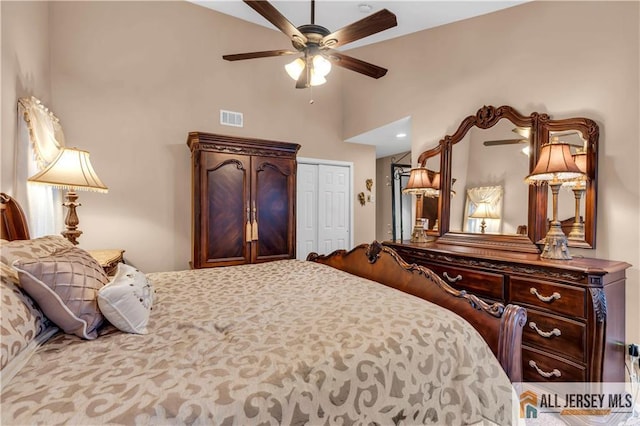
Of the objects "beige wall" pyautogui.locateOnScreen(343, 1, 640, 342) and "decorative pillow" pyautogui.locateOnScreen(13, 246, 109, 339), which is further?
"beige wall" pyautogui.locateOnScreen(343, 1, 640, 342)

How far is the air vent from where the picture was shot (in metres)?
4.00

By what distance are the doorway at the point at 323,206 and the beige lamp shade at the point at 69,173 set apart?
2631mm

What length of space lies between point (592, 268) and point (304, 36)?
228 cm

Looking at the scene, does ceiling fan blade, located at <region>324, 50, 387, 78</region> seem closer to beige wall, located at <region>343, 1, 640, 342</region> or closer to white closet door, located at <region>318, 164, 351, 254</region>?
beige wall, located at <region>343, 1, 640, 342</region>

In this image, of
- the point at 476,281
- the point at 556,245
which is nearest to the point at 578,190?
the point at 556,245

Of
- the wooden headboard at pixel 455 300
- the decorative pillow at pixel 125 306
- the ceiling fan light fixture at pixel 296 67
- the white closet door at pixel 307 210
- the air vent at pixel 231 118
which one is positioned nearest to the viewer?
the decorative pillow at pixel 125 306

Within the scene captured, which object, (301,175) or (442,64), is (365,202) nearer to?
(301,175)

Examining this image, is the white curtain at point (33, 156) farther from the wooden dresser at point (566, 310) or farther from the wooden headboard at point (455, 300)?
the wooden dresser at point (566, 310)

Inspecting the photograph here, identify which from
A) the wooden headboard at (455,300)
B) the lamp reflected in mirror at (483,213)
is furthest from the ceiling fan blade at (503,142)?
the wooden headboard at (455,300)

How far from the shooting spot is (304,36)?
84.7 inches

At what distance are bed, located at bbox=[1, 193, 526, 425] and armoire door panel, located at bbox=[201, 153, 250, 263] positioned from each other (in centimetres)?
179

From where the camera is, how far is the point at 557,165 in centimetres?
210

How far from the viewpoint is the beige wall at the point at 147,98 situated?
10.7 ft

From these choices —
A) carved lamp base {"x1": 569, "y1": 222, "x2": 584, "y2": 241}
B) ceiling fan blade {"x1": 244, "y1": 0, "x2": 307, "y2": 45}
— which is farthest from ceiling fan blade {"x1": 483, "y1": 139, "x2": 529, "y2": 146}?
ceiling fan blade {"x1": 244, "y1": 0, "x2": 307, "y2": 45}
